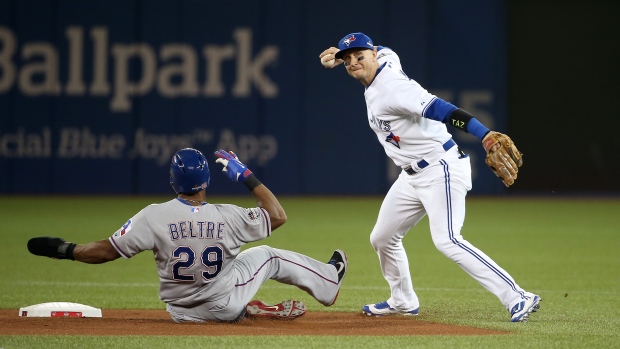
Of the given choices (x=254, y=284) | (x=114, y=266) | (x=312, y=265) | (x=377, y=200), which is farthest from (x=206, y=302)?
(x=377, y=200)

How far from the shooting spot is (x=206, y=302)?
647cm

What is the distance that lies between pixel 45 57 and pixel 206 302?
43.1 feet

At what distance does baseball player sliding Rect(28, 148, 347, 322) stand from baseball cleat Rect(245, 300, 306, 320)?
229mm

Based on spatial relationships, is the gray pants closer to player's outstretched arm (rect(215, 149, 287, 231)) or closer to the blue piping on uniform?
player's outstretched arm (rect(215, 149, 287, 231))

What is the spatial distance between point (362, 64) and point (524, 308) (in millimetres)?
1995

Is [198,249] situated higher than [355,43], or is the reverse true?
[355,43]

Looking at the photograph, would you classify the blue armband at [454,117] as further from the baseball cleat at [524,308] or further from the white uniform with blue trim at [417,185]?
A: the baseball cleat at [524,308]

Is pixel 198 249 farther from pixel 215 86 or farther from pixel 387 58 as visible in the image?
pixel 215 86

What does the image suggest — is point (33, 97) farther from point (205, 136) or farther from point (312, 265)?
point (312, 265)

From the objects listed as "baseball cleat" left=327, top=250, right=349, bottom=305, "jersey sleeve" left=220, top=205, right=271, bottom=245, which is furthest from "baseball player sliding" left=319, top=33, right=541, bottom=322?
"jersey sleeve" left=220, top=205, right=271, bottom=245

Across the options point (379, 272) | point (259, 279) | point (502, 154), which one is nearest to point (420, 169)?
point (502, 154)

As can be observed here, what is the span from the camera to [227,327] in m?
6.44

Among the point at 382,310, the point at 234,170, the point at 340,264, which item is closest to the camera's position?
the point at 234,170

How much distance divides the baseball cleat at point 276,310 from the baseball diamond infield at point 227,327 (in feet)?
0.17
